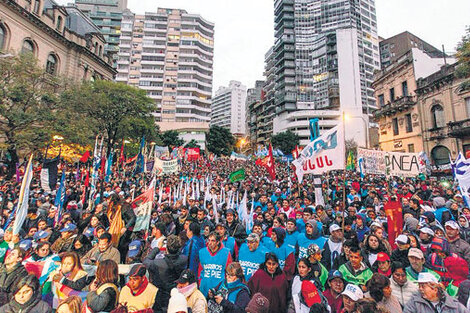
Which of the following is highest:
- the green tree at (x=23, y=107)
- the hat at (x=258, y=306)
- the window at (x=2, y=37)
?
the window at (x=2, y=37)

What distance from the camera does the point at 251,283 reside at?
3.63m

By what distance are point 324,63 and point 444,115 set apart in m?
46.7

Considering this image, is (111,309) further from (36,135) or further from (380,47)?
(380,47)

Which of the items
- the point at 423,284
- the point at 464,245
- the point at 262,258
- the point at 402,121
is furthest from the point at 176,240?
the point at 402,121

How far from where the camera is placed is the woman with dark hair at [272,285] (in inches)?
137

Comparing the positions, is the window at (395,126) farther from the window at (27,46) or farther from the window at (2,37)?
the window at (2,37)

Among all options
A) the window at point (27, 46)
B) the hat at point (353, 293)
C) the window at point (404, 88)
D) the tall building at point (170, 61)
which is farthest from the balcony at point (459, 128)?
the tall building at point (170, 61)

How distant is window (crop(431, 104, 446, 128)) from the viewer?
86.5 feet

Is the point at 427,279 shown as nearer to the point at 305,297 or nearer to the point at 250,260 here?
the point at 305,297

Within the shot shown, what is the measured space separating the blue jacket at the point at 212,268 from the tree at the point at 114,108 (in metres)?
21.8

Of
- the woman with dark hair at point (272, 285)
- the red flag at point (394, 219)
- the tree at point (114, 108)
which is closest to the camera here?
the woman with dark hair at point (272, 285)

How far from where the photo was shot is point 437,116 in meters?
26.9

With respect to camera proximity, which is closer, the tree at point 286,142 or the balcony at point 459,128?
the balcony at point 459,128

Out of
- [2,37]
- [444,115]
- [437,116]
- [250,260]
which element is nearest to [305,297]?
[250,260]
